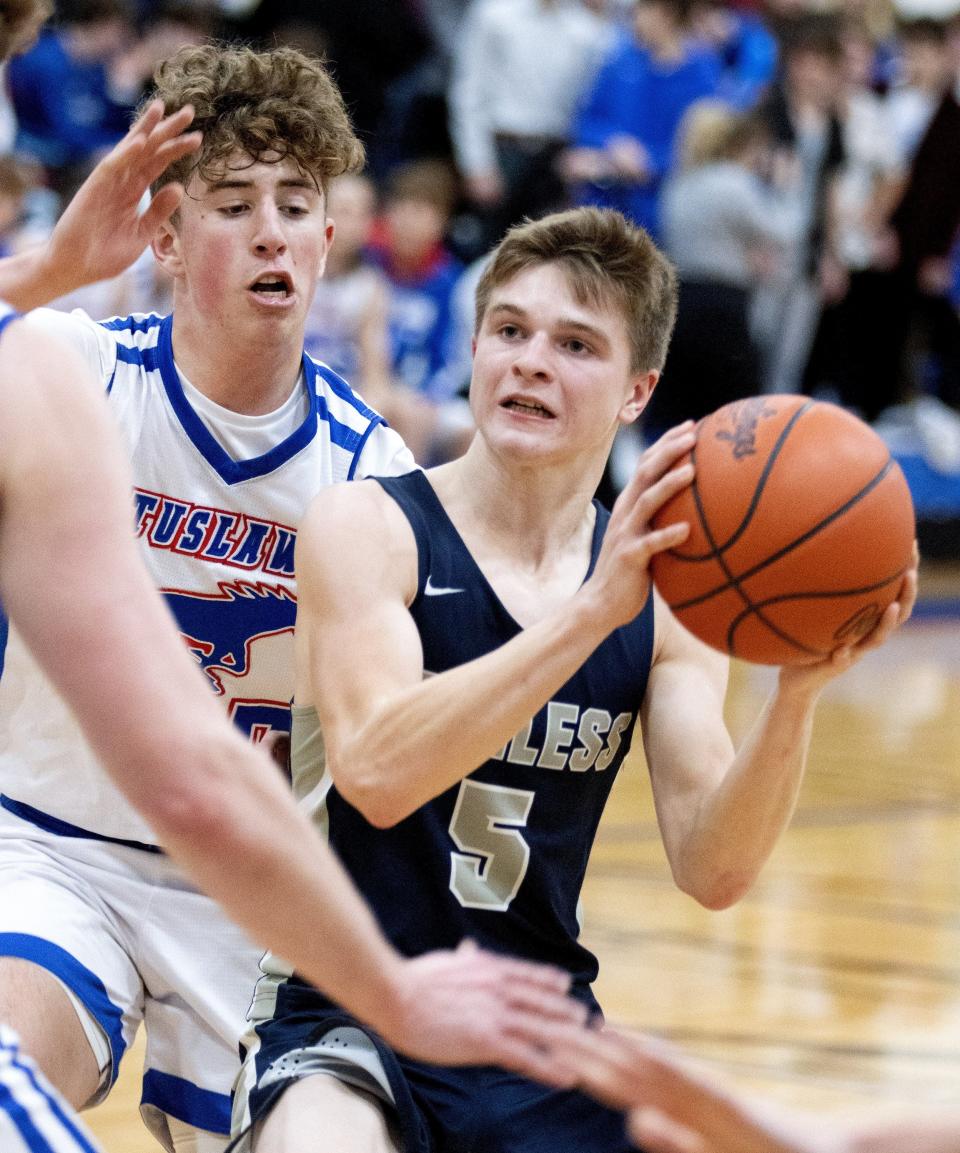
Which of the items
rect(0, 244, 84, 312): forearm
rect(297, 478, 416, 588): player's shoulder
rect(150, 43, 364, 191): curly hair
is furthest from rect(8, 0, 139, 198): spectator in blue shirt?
rect(297, 478, 416, 588): player's shoulder

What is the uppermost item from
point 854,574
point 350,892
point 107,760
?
point 854,574

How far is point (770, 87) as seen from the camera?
12.4m

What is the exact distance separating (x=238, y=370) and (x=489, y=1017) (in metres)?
2.14

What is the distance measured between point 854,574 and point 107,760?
129 centimetres

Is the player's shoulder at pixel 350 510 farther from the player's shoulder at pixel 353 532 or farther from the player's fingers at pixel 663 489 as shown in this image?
the player's fingers at pixel 663 489

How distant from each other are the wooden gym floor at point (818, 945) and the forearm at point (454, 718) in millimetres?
1869

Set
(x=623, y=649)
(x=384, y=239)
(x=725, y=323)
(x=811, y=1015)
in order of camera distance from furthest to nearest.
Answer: (x=384, y=239)
(x=725, y=323)
(x=811, y=1015)
(x=623, y=649)

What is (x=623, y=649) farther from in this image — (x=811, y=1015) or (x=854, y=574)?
(x=811, y=1015)

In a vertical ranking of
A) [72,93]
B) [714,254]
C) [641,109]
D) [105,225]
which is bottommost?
[105,225]

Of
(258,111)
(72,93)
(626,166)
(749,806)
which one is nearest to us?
(749,806)

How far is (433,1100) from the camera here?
3.08m

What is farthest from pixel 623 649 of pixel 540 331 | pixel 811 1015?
pixel 811 1015

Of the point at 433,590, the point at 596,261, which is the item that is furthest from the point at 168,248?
the point at 433,590

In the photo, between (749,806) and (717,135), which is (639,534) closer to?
(749,806)
